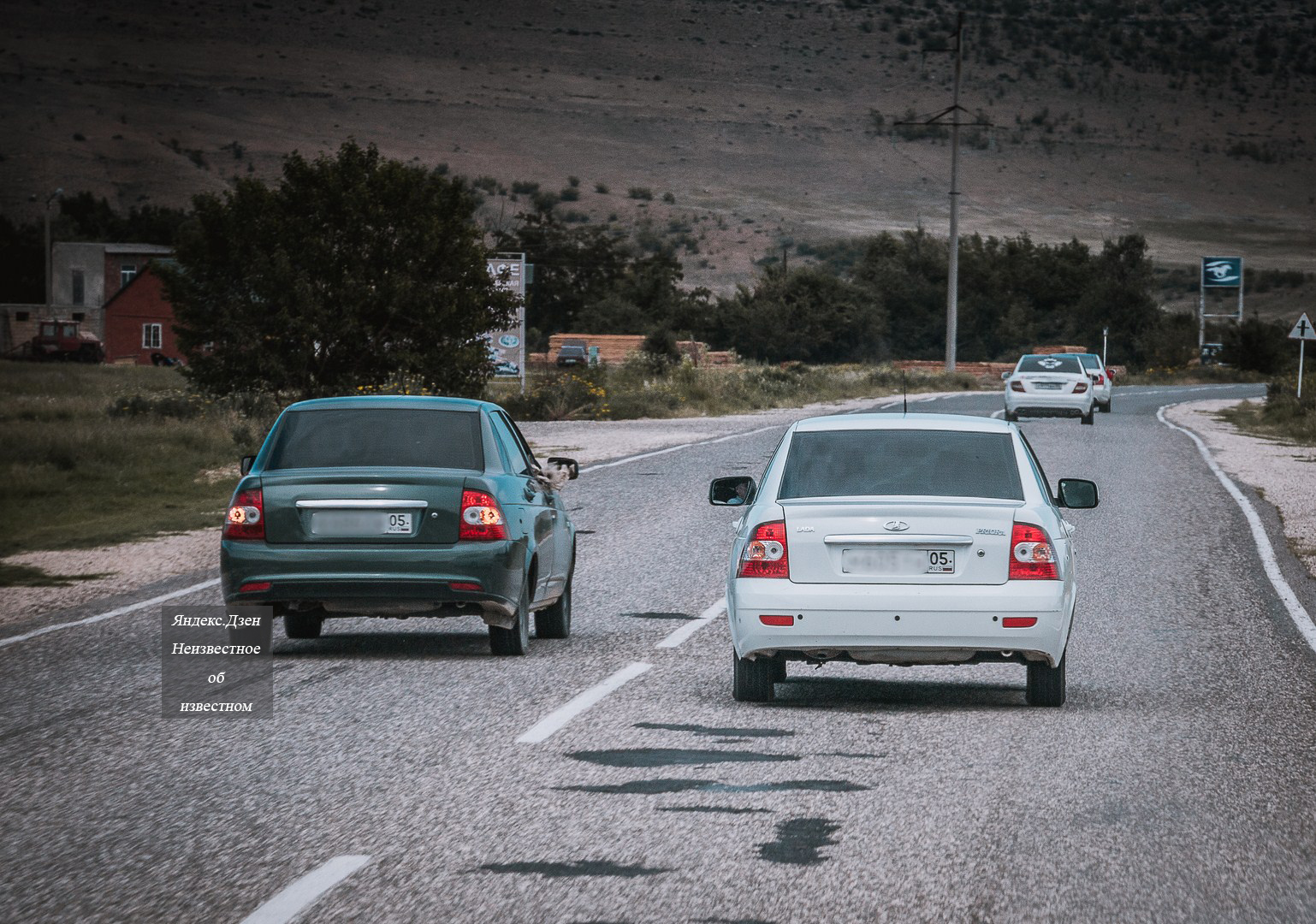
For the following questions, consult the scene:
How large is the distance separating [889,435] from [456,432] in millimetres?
2938

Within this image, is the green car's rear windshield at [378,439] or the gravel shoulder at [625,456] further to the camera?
the gravel shoulder at [625,456]

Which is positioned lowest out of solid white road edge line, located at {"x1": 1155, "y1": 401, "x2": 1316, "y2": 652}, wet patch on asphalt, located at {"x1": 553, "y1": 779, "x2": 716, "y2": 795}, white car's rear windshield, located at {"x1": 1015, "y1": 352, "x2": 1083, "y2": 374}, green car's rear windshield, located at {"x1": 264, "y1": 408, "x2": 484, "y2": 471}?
solid white road edge line, located at {"x1": 1155, "y1": 401, "x2": 1316, "y2": 652}

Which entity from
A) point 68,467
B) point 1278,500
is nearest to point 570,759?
point 1278,500

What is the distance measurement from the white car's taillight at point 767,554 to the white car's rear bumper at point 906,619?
0.20 ft

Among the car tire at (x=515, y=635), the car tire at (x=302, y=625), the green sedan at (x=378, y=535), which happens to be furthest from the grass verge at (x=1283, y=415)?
the green sedan at (x=378, y=535)

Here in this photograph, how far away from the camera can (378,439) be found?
10.7 meters

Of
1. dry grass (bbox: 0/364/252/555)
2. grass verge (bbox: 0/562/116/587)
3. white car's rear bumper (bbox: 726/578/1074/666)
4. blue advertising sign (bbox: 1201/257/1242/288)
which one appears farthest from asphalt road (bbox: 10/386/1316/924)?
blue advertising sign (bbox: 1201/257/1242/288)

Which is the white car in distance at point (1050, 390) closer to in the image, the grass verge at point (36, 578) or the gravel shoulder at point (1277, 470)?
Answer: the gravel shoulder at point (1277, 470)

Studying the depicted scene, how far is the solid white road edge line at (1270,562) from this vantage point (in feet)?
41.0

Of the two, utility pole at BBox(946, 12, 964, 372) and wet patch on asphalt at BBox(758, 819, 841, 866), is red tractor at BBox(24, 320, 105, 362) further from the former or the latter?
wet patch on asphalt at BBox(758, 819, 841, 866)

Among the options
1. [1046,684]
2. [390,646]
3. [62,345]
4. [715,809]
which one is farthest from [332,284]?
[62,345]

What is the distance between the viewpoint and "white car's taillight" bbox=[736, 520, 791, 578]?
8.51 m

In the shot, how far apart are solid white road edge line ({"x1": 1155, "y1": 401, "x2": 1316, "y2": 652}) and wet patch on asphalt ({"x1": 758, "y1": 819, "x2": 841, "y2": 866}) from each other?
247 inches

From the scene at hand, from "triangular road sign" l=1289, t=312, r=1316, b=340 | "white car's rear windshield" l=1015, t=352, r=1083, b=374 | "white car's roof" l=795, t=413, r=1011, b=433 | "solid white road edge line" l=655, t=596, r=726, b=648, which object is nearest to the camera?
"white car's roof" l=795, t=413, r=1011, b=433
